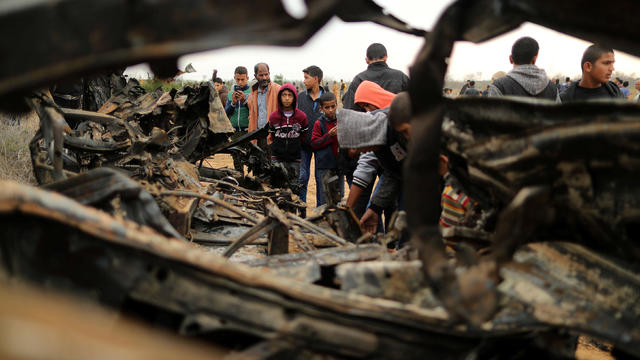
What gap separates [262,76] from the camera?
300 inches

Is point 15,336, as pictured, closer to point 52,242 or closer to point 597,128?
point 52,242

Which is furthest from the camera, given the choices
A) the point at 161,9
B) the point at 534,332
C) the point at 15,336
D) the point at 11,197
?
the point at 534,332

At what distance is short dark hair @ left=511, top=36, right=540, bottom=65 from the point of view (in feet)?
13.3

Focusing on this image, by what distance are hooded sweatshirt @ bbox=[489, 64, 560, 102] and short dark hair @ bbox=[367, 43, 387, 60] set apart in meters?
1.85

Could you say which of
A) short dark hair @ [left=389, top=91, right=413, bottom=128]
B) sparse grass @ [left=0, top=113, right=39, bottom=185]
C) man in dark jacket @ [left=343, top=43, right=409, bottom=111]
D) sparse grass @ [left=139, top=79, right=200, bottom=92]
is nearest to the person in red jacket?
man in dark jacket @ [left=343, top=43, right=409, bottom=111]

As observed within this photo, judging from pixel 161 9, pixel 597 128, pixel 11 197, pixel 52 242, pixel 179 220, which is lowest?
pixel 179 220

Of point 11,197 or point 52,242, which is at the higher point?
point 11,197

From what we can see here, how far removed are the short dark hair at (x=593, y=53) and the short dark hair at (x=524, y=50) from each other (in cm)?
49

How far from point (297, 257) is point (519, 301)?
1109mm

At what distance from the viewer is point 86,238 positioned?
1347 mm

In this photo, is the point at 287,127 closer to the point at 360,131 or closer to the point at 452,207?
the point at 360,131

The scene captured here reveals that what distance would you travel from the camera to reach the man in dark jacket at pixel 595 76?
3.94 m

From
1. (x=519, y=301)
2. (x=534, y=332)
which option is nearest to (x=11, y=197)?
(x=519, y=301)

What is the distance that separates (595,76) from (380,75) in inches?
94.9
